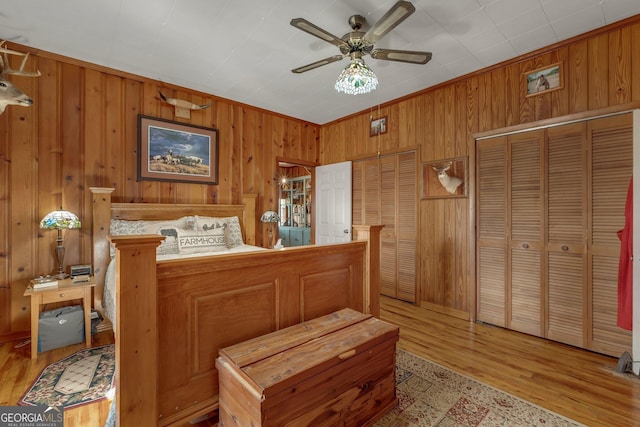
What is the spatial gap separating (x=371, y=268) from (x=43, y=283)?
2.92m

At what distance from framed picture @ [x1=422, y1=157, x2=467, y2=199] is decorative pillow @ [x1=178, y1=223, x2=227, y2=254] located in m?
2.64

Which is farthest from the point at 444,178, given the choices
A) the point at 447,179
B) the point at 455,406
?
the point at 455,406

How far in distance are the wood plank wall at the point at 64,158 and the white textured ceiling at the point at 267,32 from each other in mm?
270

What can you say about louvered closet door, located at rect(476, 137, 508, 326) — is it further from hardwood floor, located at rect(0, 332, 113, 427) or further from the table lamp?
the table lamp

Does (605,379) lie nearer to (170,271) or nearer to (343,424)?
(343,424)

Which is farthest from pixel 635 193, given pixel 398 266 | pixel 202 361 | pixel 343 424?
pixel 202 361

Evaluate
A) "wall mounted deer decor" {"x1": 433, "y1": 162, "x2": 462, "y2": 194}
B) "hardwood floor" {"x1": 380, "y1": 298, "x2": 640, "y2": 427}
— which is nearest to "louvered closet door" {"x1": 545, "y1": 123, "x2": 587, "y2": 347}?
"hardwood floor" {"x1": 380, "y1": 298, "x2": 640, "y2": 427}

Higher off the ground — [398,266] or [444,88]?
[444,88]

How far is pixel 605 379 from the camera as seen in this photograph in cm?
208

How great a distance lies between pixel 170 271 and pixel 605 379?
122 inches

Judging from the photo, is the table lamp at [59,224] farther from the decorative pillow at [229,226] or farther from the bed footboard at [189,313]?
the bed footboard at [189,313]

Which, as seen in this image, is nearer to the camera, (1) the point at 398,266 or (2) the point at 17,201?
(2) the point at 17,201

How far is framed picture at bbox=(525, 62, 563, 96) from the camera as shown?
268 centimetres

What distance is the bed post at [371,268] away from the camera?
8.05 ft
